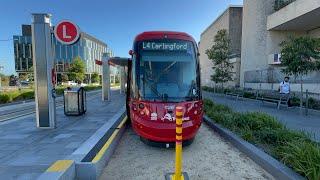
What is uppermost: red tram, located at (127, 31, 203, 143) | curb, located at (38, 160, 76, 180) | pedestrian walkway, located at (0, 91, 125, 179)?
red tram, located at (127, 31, 203, 143)

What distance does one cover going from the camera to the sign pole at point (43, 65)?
7.88 metres

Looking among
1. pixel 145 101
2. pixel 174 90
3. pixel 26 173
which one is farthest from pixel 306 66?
pixel 26 173

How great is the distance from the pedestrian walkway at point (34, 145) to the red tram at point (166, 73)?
72.3 inches

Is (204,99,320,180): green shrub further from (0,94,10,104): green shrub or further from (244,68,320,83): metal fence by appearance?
(0,94,10,104): green shrub

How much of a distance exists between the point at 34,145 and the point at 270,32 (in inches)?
1068

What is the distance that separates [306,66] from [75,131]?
10.9 metres

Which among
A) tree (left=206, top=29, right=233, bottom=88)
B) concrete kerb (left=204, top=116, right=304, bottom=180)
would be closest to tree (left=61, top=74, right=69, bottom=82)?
tree (left=206, top=29, right=233, bottom=88)

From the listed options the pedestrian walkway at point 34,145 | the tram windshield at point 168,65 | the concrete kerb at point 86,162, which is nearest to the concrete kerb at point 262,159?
the tram windshield at point 168,65

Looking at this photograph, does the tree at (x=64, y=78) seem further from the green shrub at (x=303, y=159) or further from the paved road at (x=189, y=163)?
the green shrub at (x=303, y=159)

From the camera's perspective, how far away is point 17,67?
263ft

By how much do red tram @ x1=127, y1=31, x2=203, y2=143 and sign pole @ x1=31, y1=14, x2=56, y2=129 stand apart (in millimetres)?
2779

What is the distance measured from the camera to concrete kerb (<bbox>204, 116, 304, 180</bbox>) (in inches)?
178

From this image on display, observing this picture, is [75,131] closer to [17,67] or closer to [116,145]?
[116,145]

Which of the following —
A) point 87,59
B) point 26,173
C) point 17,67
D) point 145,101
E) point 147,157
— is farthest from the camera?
point 87,59
